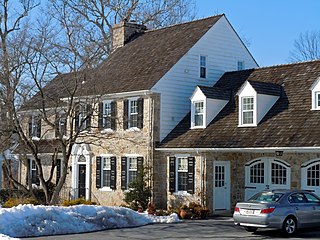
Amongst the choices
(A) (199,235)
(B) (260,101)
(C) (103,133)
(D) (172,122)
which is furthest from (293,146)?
(C) (103,133)

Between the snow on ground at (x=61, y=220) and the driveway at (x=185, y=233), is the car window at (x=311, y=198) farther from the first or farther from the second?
the snow on ground at (x=61, y=220)

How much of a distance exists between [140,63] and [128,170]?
20.0 ft

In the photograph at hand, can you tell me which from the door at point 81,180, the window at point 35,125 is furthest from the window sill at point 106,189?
the window at point 35,125

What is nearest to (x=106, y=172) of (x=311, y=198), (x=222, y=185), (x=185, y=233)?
(x=222, y=185)

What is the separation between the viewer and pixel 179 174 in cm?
2842

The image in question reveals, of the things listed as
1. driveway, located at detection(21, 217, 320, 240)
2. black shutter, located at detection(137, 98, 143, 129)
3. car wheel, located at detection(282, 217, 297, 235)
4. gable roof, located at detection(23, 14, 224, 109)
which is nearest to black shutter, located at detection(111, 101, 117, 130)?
gable roof, located at detection(23, 14, 224, 109)

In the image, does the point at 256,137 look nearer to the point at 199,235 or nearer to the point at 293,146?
the point at 293,146

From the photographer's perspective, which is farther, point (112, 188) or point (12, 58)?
point (112, 188)

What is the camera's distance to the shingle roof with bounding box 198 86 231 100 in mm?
28859

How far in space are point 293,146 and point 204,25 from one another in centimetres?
1137

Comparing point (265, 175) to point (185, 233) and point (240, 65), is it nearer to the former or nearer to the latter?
point (185, 233)

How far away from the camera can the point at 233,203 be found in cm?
2727

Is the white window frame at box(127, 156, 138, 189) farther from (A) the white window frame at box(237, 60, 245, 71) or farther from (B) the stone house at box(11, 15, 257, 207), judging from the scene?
(A) the white window frame at box(237, 60, 245, 71)

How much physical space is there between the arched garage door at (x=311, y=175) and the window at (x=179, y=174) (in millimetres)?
5453
